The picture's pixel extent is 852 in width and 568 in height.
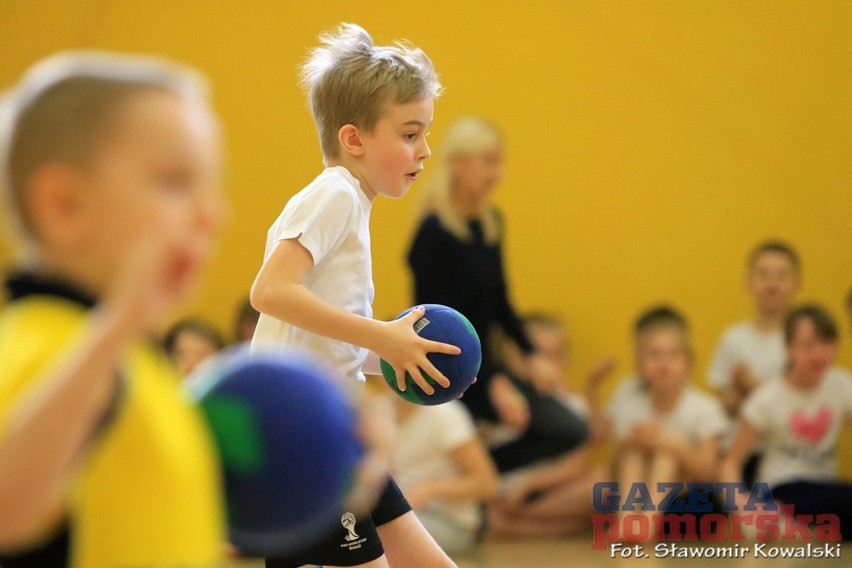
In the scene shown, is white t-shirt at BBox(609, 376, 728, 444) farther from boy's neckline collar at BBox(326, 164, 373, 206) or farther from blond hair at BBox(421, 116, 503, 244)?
boy's neckline collar at BBox(326, 164, 373, 206)

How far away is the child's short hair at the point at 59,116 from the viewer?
5.33ft

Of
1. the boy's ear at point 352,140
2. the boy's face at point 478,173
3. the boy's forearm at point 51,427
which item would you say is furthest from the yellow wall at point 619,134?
the boy's forearm at point 51,427

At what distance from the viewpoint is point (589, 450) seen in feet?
23.7

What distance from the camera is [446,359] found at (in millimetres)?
3068

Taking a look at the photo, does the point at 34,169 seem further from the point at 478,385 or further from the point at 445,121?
the point at 445,121

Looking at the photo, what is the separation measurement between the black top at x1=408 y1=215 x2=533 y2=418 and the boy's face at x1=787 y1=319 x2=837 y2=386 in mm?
1806

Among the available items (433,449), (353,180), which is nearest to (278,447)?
(353,180)

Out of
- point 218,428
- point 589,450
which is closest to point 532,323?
point 589,450

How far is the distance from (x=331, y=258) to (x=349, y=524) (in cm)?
70

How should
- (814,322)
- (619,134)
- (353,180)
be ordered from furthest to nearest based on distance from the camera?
(619,134) < (814,322) < (353,180)

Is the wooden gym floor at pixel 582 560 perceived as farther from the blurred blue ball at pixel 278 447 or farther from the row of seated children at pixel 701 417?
the blurred blue ball at pixel 278 447

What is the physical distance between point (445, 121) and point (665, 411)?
2282 mm

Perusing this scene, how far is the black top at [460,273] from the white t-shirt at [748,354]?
1.99m

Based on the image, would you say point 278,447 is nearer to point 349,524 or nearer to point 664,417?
point 349,524
